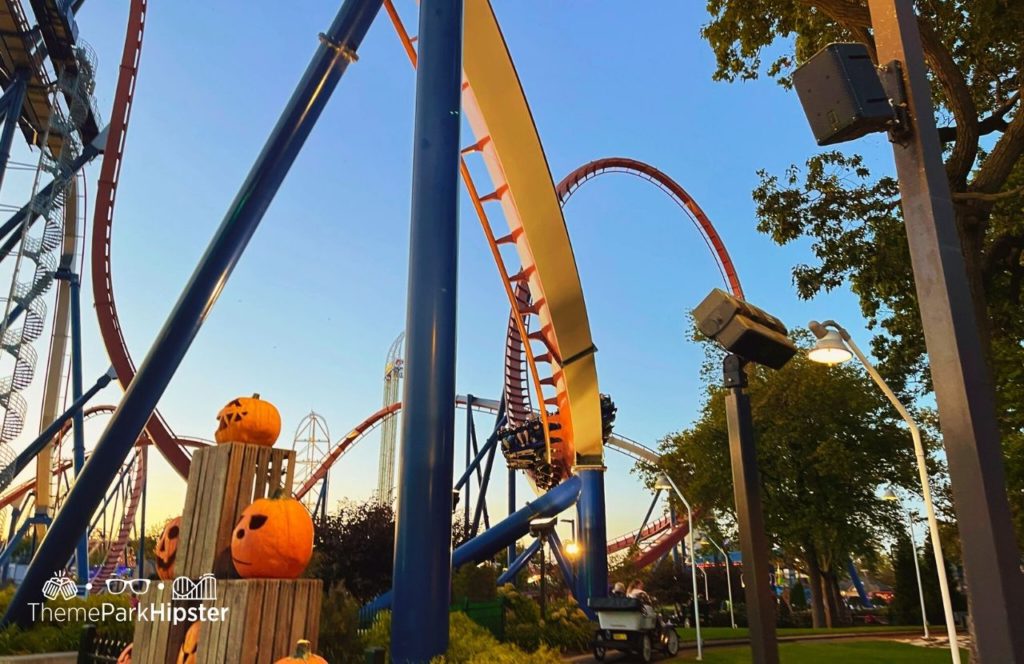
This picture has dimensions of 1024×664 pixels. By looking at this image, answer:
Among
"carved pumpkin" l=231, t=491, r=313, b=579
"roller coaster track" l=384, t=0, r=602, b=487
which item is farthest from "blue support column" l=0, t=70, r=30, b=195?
"carved pumpkin" l=231, t=491, r=313, b=579

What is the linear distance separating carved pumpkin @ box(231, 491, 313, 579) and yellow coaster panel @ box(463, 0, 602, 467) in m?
11.1

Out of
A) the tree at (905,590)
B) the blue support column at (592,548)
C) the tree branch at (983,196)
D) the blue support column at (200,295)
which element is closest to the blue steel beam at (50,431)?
the blue support column at (200,295)

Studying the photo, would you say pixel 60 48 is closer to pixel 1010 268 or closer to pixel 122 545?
pixel 1010 268

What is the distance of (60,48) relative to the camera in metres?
18.6

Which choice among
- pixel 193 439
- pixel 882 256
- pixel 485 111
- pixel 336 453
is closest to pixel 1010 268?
pixel 882 256

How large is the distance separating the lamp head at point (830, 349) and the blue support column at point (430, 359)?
3.50 metres

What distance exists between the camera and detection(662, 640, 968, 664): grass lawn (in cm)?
1262

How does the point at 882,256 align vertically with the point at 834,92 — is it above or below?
above

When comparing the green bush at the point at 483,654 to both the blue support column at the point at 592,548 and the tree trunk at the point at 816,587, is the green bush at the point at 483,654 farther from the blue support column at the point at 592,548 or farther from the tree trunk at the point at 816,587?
the tree trunk at the point at 816,587

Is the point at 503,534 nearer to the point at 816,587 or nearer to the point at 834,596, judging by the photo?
the point at 816,587

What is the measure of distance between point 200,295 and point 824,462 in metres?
21.7

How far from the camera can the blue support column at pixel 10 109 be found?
15117mm

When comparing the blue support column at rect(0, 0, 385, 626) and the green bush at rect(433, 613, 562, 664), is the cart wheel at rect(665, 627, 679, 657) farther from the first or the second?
the blue support column at rect(0, 0, 385, 626)

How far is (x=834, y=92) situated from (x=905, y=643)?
738 inches
